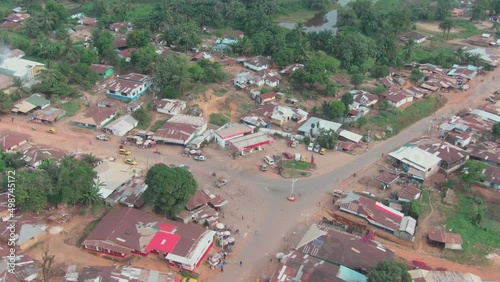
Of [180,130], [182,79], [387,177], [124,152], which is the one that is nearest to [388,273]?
[387,177]

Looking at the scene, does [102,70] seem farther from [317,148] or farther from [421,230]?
[421,230]

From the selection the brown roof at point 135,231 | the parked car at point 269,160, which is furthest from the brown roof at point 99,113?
the parked car at point 269,160

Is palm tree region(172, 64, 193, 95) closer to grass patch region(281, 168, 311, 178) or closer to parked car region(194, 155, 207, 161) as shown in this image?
parked car region(194, 155, 207, 161)

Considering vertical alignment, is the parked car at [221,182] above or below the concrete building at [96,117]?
below

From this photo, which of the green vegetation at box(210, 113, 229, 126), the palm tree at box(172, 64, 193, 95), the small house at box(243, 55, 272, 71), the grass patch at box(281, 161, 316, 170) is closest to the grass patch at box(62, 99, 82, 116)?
the palm tree at box(172, 64, 193, 95)

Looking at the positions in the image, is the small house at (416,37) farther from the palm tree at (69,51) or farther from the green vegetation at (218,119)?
the palm tree at (69,51)

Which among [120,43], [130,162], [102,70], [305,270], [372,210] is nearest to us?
[305,270]
